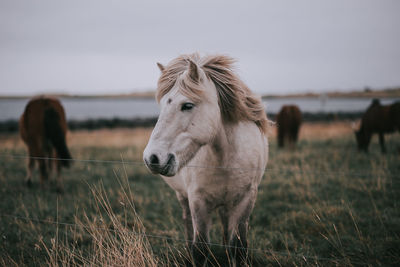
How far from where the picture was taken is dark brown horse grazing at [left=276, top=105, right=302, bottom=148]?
432 inches

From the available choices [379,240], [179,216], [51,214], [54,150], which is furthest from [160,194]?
[379,240]

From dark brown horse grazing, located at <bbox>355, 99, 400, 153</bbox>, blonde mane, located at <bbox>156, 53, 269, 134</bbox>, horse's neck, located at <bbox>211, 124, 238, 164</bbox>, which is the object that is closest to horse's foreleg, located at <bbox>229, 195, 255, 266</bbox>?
horse's neck, located at <bbox>211, 124, 238, 164</bbox>

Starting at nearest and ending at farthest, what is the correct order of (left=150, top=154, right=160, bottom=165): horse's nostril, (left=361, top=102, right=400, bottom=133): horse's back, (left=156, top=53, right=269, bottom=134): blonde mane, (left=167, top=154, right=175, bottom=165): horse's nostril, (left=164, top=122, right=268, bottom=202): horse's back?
(left=150, top=154, right=160, bottom=165): horse's nostril
(left=167, top=154, right=175, bottom=165): horse's nostril
(left=156, top=53, right=269, bottom=134): blonde mane
(left=164, top=122, right=268, bottom=202): horse's back
(left=361, top=102, right=400, bottom=133): horse's back

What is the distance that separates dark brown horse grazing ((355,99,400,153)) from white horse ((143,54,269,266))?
28.1ft

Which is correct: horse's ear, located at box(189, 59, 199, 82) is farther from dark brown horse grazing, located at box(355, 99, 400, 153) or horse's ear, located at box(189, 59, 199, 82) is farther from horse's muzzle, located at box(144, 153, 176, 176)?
dark brown horse grazing, located at box(355, 99, 400, 153)

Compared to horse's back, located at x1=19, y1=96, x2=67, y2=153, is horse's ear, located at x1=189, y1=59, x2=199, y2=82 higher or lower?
higher

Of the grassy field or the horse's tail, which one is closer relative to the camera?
the grassy field

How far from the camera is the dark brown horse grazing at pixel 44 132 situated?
596 cm

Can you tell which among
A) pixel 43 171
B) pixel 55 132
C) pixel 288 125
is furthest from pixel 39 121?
pixel 288 125

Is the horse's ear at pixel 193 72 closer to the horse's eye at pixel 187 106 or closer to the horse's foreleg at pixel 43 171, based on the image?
the horse's eye at pixel 187 106

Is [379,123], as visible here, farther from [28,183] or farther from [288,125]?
[28,183]

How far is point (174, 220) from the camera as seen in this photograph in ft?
13.6

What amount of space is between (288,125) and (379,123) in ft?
10.9

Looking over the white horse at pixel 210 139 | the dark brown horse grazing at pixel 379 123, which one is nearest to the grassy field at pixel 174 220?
the white horse at pixel 210 139
